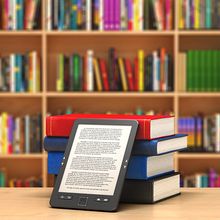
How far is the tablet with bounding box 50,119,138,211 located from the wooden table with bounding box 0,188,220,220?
33mm

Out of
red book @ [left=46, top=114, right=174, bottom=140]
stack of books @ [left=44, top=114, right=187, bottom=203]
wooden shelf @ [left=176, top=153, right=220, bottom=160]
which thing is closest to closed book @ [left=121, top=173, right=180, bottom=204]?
stack of books @ [left=44, top=114, right=187, bottom=203]

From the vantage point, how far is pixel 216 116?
436 centimetres

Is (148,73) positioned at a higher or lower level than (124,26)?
lower

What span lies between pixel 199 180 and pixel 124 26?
1.13 metres

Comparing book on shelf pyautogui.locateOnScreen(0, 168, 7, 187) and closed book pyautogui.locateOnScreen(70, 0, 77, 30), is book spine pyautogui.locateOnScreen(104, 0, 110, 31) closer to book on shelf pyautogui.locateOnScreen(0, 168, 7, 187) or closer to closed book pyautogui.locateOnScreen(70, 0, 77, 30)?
closed book pyautogui.locateOnScreen(70, 0, 77, 30)

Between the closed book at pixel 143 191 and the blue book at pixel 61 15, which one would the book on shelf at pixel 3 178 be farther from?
the closed book at pixel 143 191

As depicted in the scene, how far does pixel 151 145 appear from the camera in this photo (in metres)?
1.46

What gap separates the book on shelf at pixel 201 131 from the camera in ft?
14.3

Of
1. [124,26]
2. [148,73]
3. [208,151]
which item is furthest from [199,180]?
[124,26]

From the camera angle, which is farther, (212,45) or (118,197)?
(212,45)

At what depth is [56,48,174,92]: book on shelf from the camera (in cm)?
437

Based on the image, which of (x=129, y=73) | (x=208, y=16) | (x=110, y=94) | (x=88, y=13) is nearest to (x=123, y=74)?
(x=129, y=73)

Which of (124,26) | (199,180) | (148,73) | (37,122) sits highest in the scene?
(124,26)

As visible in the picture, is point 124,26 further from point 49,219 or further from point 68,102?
point 49,219
